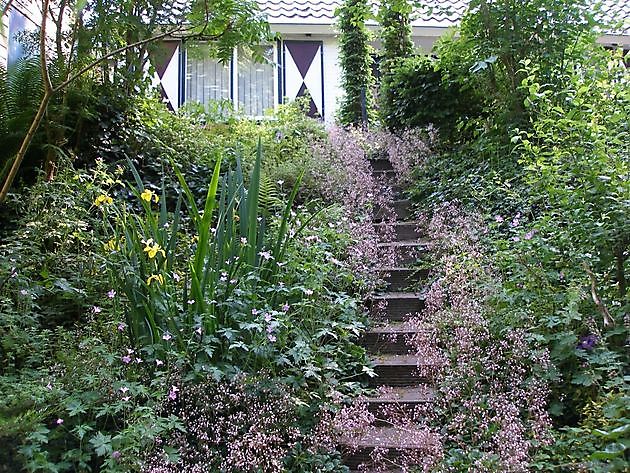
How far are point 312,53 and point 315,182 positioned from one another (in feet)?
20.7

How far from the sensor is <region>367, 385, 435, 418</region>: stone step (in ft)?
9.69

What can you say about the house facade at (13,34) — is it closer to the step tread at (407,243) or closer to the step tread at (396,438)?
the step tread at (407,243)

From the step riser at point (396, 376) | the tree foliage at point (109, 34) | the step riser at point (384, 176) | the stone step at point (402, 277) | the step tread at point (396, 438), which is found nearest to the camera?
the step tread at point (396, 438)

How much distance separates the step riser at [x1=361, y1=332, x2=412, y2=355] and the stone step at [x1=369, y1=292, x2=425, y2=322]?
0.26 m

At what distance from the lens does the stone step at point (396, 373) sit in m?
3.33

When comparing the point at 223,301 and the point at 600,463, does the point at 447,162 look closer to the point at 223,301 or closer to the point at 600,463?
the point at 223,301

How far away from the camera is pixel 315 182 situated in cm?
550

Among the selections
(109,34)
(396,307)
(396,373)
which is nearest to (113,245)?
(396,373)

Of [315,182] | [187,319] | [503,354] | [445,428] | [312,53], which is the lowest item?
[445,428]

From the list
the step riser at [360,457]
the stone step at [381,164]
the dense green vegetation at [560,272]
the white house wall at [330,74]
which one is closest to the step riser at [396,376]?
the dense green vegetation at [560,272]

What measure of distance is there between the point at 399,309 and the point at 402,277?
463 mm

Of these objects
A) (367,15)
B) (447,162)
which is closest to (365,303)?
(447,162)

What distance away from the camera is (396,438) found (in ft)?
9.03

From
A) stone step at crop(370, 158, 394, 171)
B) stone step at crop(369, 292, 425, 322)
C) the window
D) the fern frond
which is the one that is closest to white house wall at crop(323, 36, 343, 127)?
the window
